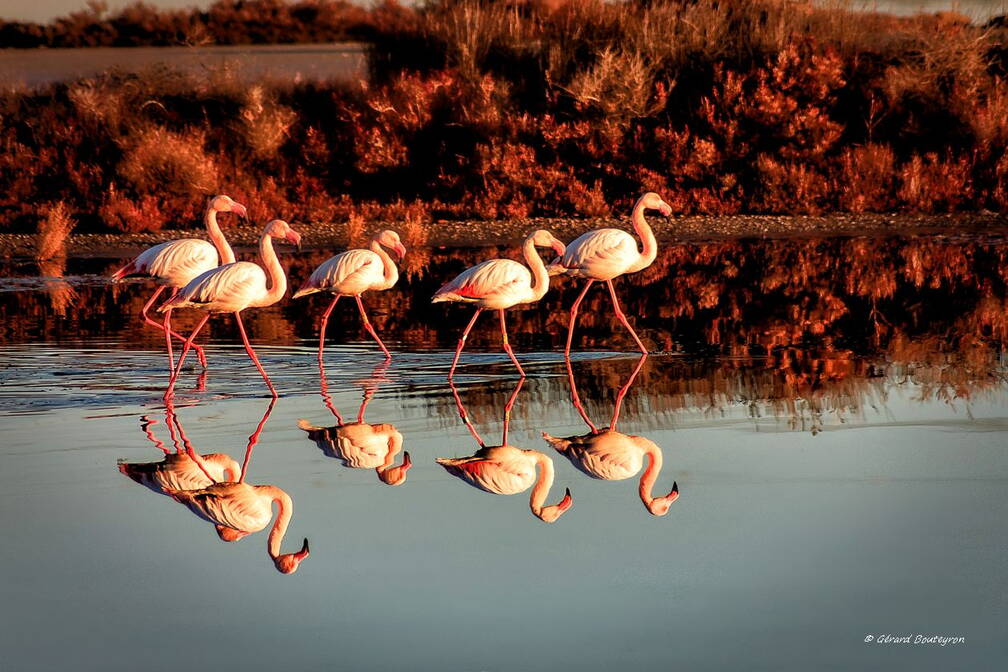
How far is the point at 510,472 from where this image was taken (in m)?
8.29

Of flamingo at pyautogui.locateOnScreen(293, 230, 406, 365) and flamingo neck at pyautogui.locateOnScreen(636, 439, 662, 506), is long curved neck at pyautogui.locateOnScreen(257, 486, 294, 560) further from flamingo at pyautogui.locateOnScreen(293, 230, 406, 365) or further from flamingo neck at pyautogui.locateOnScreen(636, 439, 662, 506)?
flamingo at pyautogui.locateOnScreen(293, 230, 406, 365)

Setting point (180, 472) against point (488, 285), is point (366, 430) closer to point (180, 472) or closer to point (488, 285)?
point (180, 472)

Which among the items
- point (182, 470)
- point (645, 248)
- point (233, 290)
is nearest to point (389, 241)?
point (645, 248)

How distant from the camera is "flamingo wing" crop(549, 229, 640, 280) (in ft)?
42.5

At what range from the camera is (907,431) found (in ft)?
30.6

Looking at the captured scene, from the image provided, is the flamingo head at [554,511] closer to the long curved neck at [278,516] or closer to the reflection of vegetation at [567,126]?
the long curved neck at [278,516]

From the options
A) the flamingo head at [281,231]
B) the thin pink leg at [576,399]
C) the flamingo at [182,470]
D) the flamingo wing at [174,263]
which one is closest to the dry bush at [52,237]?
the flamingo wing at [174,263]

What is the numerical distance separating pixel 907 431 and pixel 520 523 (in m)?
3.02

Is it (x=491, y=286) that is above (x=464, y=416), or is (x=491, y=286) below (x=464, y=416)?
above

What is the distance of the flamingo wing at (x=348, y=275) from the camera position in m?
13.1

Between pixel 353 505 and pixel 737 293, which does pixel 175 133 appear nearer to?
pixel 737 293

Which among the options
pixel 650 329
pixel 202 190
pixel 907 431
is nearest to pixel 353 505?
pixel 907 431

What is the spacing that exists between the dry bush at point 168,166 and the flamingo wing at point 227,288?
15.4 metres

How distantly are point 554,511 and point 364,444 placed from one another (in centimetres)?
202
